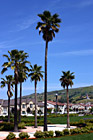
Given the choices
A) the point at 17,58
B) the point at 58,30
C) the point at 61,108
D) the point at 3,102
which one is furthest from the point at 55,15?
the point at 61,108

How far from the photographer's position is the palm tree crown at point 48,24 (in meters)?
30.2

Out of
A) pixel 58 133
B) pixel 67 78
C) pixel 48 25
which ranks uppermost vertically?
pixel 48 25

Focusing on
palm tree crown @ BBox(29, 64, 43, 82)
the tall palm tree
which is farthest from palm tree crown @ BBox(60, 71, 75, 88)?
the tall palm tree

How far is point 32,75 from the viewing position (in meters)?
44.1

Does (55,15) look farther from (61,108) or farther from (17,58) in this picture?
(61,108)

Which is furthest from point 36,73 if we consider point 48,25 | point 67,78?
point 48,25

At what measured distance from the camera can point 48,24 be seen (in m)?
30.5

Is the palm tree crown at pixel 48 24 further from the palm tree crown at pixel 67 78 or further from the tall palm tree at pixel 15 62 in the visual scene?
the palm tree crown at pixel 67 78

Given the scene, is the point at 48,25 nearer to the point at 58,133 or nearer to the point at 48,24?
the point at 48,24

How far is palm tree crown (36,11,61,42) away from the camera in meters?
30.2

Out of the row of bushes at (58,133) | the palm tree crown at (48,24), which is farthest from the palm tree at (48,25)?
the row of bushes at (58,133)

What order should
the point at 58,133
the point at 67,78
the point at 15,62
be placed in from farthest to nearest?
the point at 67,78
the point at 15,62
the point at 58,133

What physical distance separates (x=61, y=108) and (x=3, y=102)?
50481 mm

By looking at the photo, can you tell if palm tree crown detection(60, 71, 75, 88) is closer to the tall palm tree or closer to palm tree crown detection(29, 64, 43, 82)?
palm tree crown detection(29, 64, 43, 82)
